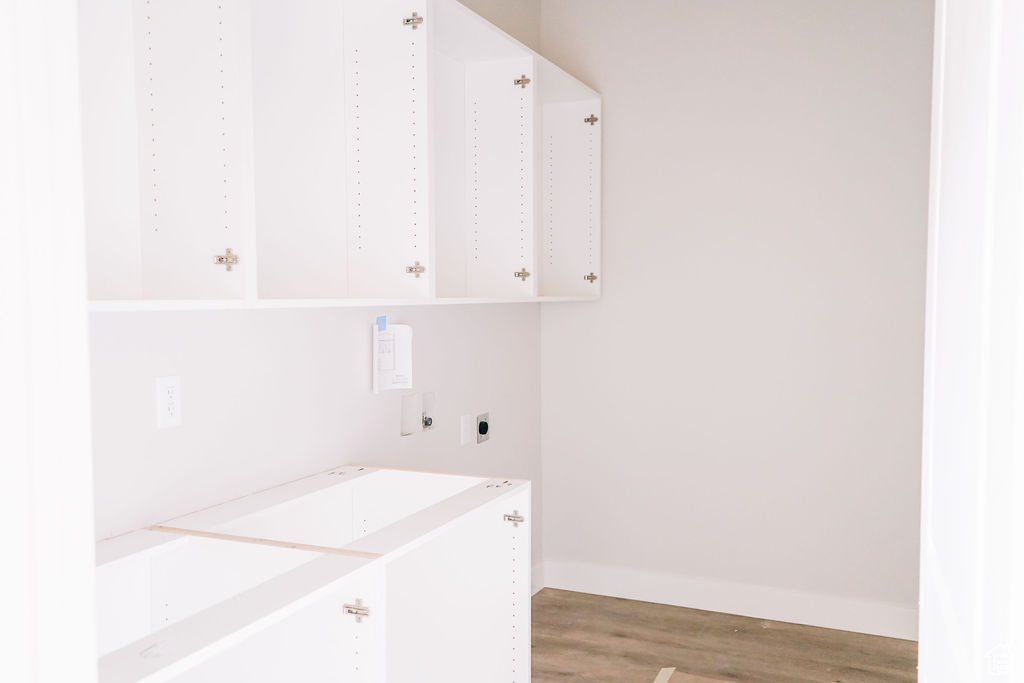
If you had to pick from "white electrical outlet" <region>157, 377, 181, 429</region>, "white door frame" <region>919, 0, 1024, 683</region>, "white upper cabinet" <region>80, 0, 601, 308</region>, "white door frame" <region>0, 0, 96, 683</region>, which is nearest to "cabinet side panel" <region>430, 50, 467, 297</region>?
"white upper cabinet" <region>80, 0, 601, 308</region>

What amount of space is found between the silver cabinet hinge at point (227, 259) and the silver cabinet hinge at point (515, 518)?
0.94 m

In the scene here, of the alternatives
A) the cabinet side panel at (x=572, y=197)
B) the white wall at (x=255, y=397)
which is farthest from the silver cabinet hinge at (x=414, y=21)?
the cabinet side panel at (x=572, y=197)

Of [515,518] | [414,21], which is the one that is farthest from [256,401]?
[414,21]

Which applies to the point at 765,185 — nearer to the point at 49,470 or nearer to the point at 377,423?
the point at 377,423

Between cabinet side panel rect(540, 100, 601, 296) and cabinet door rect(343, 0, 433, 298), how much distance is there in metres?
1.55

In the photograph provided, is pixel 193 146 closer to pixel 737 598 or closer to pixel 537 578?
pixel 537 578

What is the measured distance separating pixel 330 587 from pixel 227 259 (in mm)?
640

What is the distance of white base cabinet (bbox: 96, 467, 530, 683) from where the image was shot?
52.8 inches

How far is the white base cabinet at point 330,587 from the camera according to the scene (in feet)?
4.40

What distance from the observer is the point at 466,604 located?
2059 millimetres

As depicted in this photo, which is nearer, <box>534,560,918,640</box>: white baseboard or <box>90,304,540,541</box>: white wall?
<box>90,304,540,541</box>: white wall

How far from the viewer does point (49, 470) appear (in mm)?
576

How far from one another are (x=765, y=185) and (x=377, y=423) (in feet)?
6.21

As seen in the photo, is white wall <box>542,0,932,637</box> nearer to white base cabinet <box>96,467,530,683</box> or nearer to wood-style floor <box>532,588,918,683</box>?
wood-style floor <box>532,588,918,683</box>
